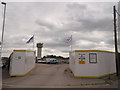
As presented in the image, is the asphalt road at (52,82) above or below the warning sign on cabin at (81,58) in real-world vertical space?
below

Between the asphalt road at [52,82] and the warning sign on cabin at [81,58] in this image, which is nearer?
the asphalt road at [52,82]

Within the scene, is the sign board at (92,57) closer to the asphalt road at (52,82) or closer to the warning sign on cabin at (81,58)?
the warning sign on cabin at (81,58)

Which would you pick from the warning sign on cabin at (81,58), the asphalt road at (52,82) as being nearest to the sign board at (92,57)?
the warning sign on cabin at (81,58)

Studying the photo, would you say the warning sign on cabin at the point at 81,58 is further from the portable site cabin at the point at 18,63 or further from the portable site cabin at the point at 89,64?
Result: the portable site cabin at the point at 18,63

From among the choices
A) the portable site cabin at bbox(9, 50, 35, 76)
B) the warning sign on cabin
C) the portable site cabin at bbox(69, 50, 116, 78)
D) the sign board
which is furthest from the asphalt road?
the sign board

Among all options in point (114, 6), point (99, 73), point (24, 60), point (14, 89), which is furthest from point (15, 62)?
point (114, 6)

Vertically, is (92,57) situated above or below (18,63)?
above

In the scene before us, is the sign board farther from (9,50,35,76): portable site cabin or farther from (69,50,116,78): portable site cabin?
(9,50,35,76): portable site cabin

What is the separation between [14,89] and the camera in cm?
1061

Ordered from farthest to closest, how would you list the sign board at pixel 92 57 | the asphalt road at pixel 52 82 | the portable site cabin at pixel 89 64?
the sign board at pixel 92 57 → the portable site cabin at pixel 89 64 → the asphalt road at pixel 52 82

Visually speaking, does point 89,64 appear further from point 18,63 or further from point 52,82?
point 18,63

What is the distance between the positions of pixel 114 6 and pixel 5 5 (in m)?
Result: 13.9

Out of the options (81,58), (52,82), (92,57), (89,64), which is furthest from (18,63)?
(92,57)

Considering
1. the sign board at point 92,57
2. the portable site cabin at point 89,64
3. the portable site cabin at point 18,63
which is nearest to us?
the portable site cabin at point 89,64
